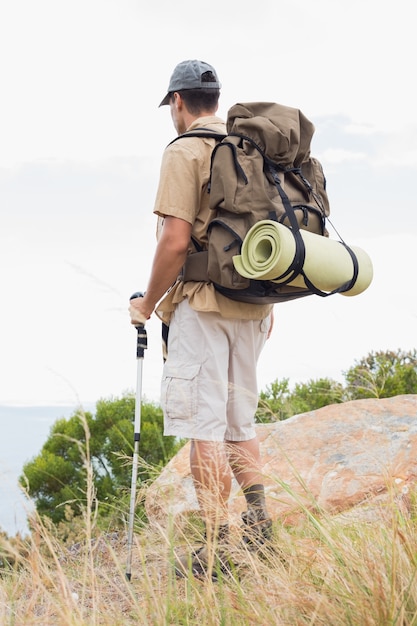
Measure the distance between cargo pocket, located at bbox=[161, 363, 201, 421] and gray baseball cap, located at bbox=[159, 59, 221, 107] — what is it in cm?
165

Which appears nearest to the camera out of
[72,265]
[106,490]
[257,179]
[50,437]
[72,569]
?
[72,265]

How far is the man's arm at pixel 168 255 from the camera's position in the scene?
3902 mm

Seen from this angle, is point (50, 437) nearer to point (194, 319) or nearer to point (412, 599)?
point (194, 319)

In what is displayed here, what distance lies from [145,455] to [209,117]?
482 cm

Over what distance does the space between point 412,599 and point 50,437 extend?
21.7ft

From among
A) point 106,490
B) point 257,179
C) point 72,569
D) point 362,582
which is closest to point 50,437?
point 106,490

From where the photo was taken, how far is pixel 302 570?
2.91 m

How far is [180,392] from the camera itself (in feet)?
13.0

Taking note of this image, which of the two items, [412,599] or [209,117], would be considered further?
[209,117]

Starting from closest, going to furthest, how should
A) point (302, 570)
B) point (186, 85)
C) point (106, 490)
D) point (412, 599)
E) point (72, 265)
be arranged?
point (412, 599) < point (302, 570) < point (72, 265) < point (186, 85) < point (106, 490)

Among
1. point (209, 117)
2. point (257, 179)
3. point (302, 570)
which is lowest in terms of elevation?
point (302, 570)

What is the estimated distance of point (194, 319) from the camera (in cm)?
402

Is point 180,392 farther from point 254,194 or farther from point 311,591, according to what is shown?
point 311,591

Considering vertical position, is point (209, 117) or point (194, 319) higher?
point (209, 117)
